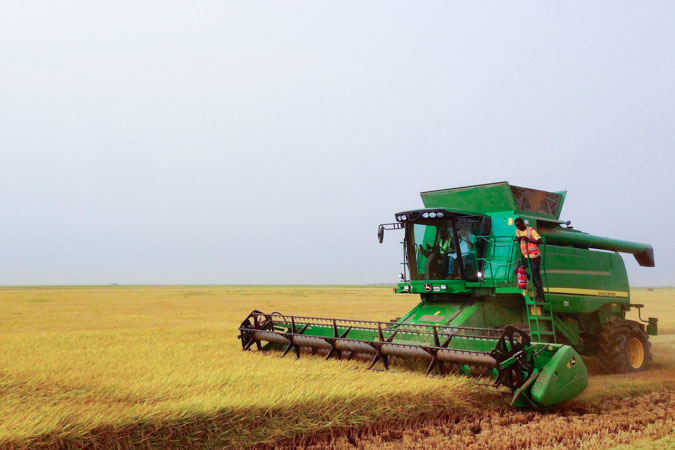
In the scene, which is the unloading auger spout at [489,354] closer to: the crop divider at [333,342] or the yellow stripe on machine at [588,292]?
the crop divider at [333,342]

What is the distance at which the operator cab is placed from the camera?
27.3 ft

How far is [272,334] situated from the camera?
335 inches

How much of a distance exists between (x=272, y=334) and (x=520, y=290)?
3.66 m

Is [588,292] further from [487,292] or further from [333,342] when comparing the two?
[333,342]

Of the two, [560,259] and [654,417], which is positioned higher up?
[560,259]

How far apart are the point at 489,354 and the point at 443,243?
10.3 feet

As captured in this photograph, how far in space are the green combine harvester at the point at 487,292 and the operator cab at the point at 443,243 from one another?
2 cm

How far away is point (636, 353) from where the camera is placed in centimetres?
880

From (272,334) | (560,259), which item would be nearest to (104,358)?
(272,334)

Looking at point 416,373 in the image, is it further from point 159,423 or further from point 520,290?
point 159,423

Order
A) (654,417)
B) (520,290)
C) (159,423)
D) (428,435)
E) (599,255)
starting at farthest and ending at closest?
(599,255) < (520,290) < (654,417) < (428,435) < (159,423)

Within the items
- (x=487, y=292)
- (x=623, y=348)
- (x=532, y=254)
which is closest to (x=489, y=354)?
(x=532, y=254)

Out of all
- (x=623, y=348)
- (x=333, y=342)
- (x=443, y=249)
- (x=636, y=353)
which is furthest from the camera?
(x=636, y=353)

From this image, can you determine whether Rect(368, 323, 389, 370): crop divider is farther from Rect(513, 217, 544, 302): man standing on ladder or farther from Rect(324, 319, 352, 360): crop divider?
Rect(513, 217, 544, 302): man standing on ladder
